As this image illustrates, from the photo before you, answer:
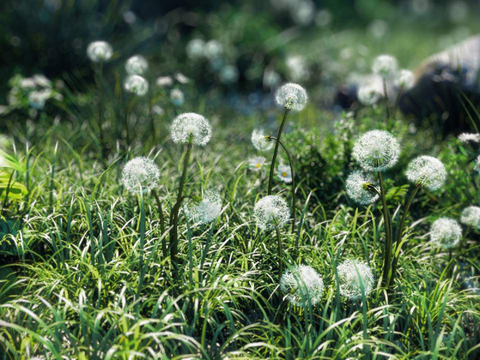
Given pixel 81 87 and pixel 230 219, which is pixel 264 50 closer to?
pixel 81 87

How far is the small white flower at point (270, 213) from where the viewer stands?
2.33m

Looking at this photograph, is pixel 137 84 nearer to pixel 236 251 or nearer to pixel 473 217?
pixel 236 251

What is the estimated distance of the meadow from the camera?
229 cm

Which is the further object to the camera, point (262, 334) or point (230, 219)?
point (230, 219)

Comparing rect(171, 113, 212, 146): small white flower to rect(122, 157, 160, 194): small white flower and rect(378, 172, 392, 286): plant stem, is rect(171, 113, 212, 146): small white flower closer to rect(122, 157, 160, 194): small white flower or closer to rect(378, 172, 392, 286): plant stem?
rect(122, 157, 160, 194): small white flower

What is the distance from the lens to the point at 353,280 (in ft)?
7.91

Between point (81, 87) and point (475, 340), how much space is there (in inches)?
200

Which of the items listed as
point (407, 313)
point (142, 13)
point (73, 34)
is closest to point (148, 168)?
point (407, 313)

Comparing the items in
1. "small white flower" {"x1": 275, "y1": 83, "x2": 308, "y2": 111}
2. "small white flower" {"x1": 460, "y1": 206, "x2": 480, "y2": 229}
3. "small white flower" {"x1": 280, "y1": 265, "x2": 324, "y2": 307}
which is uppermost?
"small white flower" {"x1": 275, "y1": 83, "x2": 308, "y2": 111}

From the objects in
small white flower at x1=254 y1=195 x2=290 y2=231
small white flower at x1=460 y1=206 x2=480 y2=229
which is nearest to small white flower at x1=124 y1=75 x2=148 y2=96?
small white flower at x1=254 y1=195 x2=290 y2=231

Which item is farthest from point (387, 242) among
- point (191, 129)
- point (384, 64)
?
point (384, 64)

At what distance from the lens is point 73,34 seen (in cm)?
Result: 655

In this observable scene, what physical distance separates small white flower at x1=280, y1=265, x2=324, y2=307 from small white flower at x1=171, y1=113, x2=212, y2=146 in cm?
77

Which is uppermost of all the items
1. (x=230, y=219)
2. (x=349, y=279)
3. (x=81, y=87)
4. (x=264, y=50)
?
(x=264, y=50)
